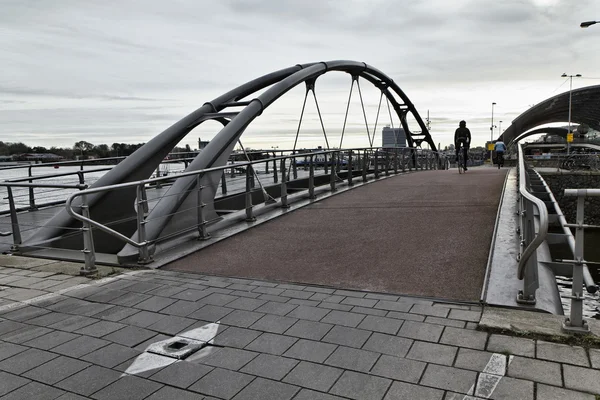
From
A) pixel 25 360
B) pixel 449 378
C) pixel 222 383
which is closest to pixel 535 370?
pixel 449 378

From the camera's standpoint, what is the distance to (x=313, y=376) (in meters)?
3.06

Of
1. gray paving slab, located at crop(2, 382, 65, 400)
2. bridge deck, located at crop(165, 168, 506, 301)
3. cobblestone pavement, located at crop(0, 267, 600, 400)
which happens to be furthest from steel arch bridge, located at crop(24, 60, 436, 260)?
gray paving slab, located at crop(2, 382, 65, 400)

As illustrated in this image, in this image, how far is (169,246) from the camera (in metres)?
6.95

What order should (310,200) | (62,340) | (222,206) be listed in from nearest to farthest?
(62,340) → (310,200) → (222,206)

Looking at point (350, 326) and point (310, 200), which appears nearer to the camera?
point (350, 326)

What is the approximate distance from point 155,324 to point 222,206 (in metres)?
8.46

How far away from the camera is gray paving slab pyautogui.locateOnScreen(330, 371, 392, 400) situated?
280cm

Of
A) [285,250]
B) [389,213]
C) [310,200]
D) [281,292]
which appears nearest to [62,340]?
[281,292]

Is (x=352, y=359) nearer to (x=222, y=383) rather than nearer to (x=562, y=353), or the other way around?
(x=222, y=383)

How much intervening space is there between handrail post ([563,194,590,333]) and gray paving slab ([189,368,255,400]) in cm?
246

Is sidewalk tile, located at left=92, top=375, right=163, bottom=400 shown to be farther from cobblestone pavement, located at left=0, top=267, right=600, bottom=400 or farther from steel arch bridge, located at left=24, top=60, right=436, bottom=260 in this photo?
steel arch bridge, located at left=24, top=60, right=436, bottom=260

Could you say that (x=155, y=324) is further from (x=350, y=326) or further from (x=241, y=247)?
(x=241, y=247)

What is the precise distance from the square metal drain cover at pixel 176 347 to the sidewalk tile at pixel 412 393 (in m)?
1.55

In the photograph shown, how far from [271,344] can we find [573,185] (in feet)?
97.9
